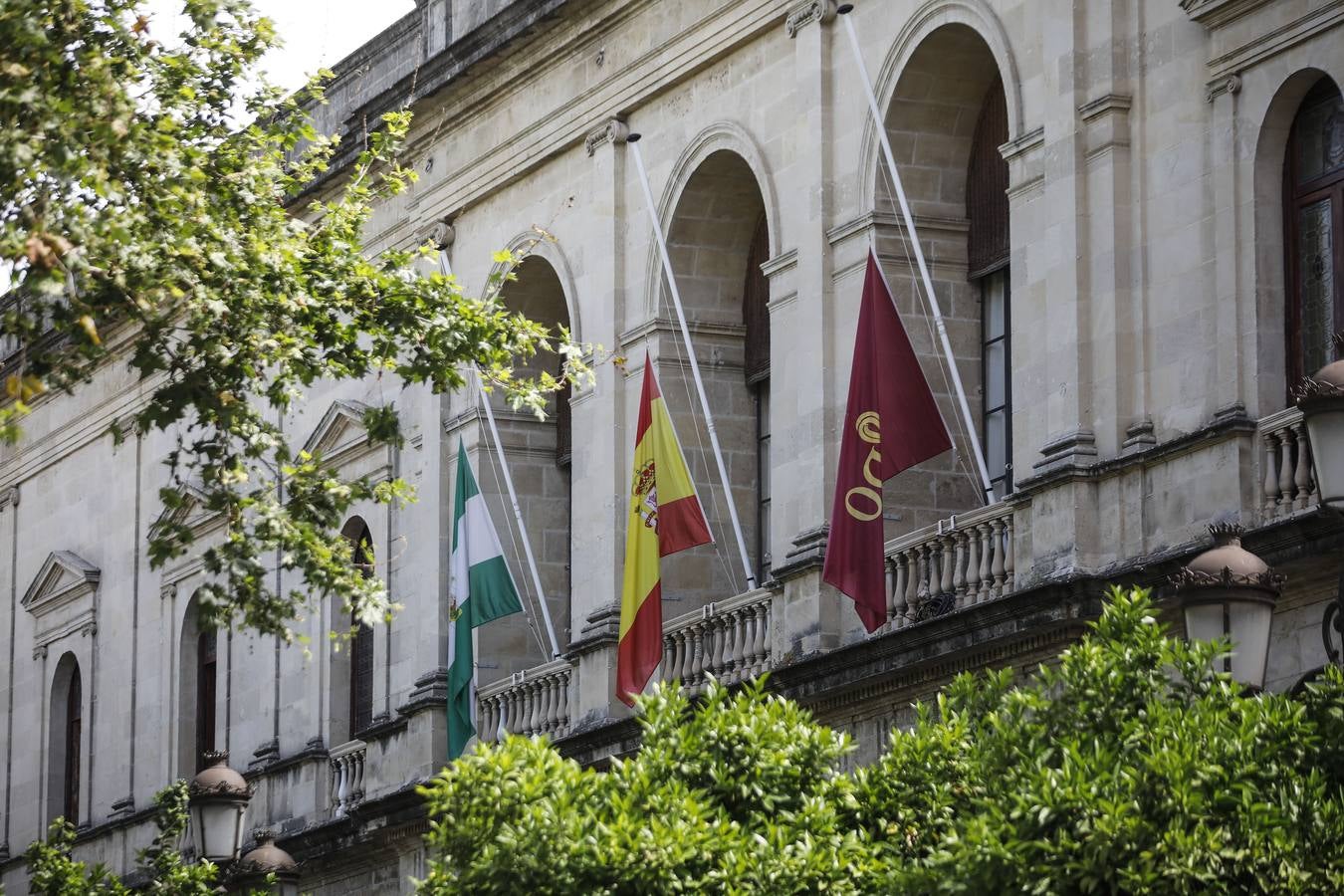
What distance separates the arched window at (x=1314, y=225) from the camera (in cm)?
2202

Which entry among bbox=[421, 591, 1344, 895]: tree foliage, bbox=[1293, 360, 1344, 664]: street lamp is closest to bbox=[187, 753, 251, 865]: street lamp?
bbox=[421, 591, 1344, 895]: tree foliage

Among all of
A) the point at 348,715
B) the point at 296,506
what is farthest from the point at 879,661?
the point at 348,715

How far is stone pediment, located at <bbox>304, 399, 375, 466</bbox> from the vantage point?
36.2m

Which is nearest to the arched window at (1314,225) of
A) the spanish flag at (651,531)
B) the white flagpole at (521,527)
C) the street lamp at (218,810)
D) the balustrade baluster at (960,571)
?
the balustrade baluster at (960,571)

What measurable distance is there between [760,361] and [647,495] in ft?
8.39

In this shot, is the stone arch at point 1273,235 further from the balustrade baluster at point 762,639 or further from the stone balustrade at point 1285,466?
the balustrade baluster at point 762,639

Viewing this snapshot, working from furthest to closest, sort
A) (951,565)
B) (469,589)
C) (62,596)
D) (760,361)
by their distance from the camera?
1. (62,596)
2. (469,589)
3. (760,361)
4. (951,565)

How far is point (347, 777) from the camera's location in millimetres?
35312

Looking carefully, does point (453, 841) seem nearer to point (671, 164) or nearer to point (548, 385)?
point (548, 385)

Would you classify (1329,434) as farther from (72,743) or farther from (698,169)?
(72,743)

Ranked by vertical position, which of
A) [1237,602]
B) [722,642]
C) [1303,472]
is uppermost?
[722,642]

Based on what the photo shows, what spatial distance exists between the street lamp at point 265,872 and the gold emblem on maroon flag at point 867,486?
532 centimetres

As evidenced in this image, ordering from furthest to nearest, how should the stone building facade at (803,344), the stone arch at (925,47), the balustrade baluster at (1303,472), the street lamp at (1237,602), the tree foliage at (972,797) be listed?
the stone arch at (925,47), the stone building facade at (803,344), the balustrade baluster at (1303,472), the street lamp at (1237,602), the tree foliage at (972,797)

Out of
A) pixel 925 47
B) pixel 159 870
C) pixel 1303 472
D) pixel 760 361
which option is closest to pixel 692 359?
pixel 760 361
